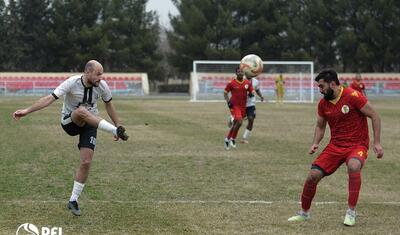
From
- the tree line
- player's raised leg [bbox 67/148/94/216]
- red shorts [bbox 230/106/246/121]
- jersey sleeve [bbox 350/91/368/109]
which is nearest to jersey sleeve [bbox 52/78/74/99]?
player's raised leg [bbox 67/148/94/216]

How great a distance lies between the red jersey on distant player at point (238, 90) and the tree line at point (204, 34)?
50047 millimetres

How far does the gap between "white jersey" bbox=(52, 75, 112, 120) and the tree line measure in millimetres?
→ 59041

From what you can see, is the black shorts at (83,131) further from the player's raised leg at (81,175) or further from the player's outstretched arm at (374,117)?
the player's outstretched arm at (374,117)

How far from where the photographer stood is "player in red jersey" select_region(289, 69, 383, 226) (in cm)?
834

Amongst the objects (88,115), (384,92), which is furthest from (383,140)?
(384,92)

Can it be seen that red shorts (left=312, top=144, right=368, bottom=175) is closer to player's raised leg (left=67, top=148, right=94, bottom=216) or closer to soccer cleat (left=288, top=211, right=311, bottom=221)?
soccer cleat (left=288, top=211, right=311, bottom=221)

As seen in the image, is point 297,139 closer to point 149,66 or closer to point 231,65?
point 231,65

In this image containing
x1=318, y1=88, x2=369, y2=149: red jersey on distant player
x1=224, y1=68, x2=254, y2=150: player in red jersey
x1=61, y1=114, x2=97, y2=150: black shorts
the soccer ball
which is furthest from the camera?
x1=224, y1=68, x2=254, y2=150: player in red jersey

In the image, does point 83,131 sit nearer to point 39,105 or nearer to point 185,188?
point 39,105

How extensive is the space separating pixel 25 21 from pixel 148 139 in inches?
2204

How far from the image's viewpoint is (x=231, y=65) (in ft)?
172

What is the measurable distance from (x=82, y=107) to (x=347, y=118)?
126 inches

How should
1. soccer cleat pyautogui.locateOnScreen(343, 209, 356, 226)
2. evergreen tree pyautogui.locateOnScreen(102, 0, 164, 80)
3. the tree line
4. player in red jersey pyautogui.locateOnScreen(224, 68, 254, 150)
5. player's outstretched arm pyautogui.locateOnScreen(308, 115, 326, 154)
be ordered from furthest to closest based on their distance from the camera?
evergreen tree pyautogui.locateOnScreen(102, 0, 164, 80)
the tree line
player in red jersey pyautogui.locateOnScreen(224, 68, 254, 150)
player's outstretched arm pyautogui.locateOnScreen(308, 115, 326, 154)
soccer cleat pyautogui.locateOnScreen(343, 209, 356, 226)

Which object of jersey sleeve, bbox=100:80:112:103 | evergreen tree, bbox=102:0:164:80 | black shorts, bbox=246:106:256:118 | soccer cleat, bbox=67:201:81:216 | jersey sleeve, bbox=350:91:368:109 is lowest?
soccer cleat, bbox=67:201:81:216
